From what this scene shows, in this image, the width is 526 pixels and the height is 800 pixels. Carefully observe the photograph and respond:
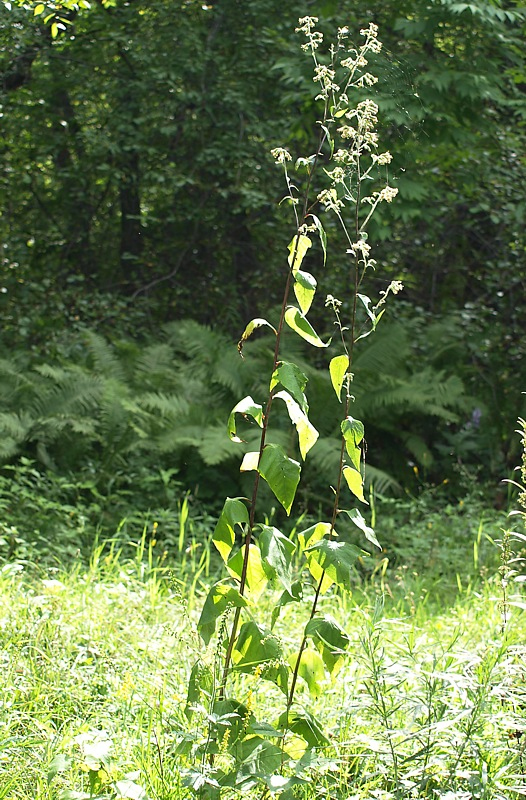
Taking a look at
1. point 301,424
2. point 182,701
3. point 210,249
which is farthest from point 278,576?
point 210,249

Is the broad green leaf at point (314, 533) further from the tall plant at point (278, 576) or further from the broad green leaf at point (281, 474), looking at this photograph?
the broad green leaf at point (281, 474)

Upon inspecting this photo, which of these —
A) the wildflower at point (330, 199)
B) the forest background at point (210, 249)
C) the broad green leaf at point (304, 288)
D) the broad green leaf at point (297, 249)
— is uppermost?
the wildflower at point (330, 199)

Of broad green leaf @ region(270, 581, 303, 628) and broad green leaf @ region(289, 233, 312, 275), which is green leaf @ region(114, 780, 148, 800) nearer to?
broad green leaf @ region(270, 581, 303, 628)

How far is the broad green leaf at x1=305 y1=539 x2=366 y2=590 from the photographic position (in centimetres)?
173

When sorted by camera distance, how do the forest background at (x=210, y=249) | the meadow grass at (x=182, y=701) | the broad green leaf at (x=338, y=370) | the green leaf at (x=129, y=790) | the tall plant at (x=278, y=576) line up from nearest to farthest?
the green leaf at (x=129, y=790)
the tall plant at (x=278, y=576)
the broad green leaf at (x=338, y=370)
the meadow grass at (x=182, y=701)
the forest background at (x=210, y=249)

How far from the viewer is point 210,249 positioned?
8.49 meters

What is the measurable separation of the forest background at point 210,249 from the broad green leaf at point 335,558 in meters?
2.59

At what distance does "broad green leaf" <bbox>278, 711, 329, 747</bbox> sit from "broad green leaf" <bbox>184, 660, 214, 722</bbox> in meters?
0.17

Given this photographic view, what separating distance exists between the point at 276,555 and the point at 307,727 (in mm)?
430

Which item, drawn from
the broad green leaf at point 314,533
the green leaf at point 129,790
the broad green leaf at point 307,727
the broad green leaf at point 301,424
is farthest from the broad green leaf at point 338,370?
the green leaf at point 129,790

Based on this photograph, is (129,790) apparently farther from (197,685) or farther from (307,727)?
(307,727)

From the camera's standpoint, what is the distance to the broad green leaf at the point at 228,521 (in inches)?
67.7

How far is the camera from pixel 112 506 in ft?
16.6

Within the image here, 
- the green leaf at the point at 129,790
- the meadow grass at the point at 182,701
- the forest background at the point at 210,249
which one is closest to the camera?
the green leaf at the point at 129,790
